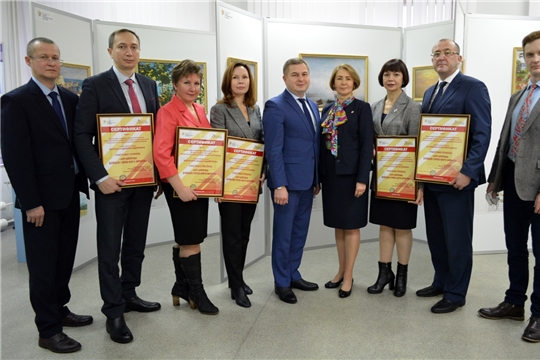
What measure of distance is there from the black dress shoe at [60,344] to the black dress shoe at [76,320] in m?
0.31

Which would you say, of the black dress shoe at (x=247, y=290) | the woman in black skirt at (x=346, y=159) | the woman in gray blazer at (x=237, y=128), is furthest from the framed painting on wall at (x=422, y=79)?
the black dress shoe at (x=247, y=290)

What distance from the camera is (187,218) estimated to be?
10.3 ft

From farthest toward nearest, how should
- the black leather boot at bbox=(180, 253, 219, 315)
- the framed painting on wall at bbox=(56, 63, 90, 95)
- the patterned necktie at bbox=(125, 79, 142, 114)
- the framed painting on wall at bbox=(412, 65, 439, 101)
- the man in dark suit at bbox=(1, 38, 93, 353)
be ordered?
the framed painting on wall at bbox=(412, 65, 439, 101) < the framed painting on wall at bbox=(56, 63, 90, 95) < the black leather boot at bbox=(180, 253, 219, 315) < the patterned necktie at bbox=(125, 79, 142, 114) < the man in dark suit at bbox=(1, 38, 93, 353)

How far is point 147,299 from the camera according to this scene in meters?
3.68

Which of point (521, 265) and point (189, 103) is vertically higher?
point (189, 103)

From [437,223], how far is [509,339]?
3.12 feet

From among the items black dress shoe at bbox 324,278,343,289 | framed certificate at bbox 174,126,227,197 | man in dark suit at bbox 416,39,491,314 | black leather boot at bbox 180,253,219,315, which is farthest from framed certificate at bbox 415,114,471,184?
black leather boot at bbox 180,253,219,315

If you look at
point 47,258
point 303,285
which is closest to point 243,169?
point 303,285

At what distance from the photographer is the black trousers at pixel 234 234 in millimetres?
3425

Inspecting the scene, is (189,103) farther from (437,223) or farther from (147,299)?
(437,223)

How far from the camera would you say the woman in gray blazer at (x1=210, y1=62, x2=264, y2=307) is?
3322mm

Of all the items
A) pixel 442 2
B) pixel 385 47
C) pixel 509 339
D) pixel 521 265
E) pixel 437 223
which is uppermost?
pixel 442 2

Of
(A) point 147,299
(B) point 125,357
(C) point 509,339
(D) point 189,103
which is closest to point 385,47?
(D) point 189,103

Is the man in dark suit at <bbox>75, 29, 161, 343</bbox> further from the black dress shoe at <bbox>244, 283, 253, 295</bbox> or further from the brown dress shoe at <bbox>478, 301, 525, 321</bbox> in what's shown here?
the brown dress shoe at <bbox>478, 301, 525, 321</bbox>
